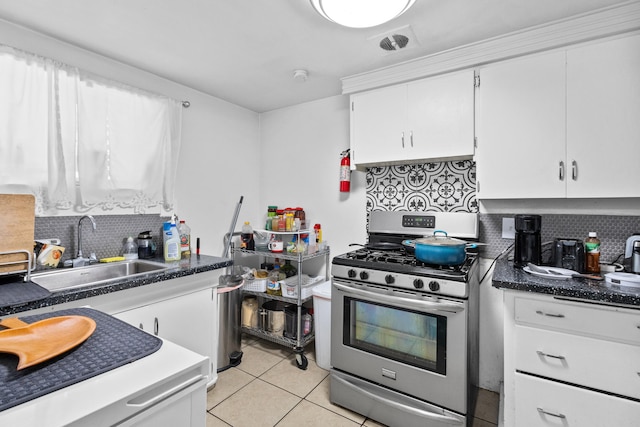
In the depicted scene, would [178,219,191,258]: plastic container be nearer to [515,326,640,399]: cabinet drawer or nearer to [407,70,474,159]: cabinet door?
[407,70,474,159]: cabinet door

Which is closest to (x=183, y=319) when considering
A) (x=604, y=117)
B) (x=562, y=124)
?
(x=562, y=124)

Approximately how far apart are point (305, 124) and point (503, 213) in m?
1.83

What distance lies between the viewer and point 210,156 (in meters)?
2.74

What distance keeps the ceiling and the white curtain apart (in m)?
0.24

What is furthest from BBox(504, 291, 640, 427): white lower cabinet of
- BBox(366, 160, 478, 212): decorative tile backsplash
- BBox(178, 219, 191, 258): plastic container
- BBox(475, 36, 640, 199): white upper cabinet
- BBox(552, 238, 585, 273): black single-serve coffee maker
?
BBox(178, 219, 191, 258): plastic container

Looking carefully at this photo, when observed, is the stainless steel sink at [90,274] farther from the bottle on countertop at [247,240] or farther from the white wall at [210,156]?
the bottle on countertop at [247,240]

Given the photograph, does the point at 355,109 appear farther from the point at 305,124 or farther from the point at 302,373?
the point at 302,373

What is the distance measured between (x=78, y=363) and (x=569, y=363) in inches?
71.0

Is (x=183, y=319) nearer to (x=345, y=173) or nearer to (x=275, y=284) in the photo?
(x=275, y=284)

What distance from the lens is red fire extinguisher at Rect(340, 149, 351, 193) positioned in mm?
2570

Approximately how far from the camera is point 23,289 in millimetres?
1359

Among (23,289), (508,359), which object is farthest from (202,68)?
(508,359)

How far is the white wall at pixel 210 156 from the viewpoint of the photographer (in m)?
2.35

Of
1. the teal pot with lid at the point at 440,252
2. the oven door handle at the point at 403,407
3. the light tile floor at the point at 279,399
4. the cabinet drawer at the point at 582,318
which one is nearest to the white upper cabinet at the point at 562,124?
the teal pot with lid at the point at 440,252
